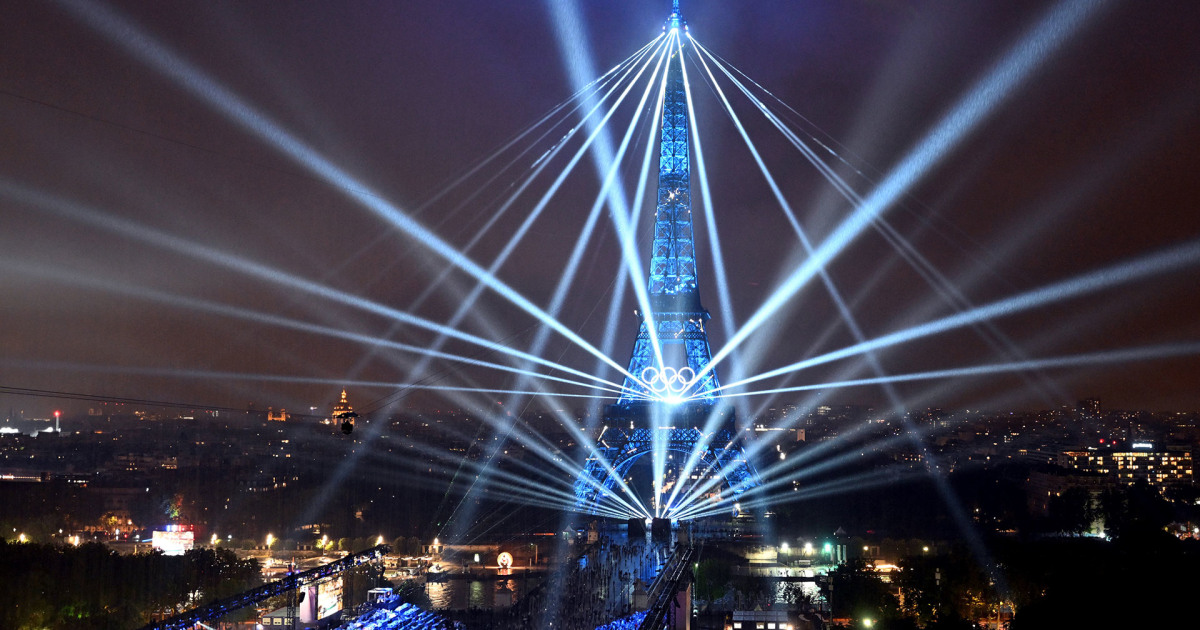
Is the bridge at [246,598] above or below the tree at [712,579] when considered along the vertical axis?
above

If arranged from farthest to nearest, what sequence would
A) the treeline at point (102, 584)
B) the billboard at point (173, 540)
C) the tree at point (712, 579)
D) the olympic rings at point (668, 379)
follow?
1. the olympic rings at point (668, 379)
2. the billboard at point (173, 540)
3. the tree at point (712, 579)
4. the treeline at point (102, 584)

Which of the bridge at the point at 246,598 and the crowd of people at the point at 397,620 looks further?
the crowd of people at the point at 397,620

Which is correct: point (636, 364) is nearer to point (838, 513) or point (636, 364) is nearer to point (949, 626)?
point (838, 513)

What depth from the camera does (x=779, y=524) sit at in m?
36.8

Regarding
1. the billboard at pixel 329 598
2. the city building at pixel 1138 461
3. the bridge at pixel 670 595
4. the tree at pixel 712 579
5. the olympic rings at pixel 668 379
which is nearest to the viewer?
the bridge at pixel 670 595

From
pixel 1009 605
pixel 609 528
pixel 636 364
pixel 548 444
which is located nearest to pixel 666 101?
pixel 636 364

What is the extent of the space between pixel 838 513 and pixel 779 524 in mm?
6006

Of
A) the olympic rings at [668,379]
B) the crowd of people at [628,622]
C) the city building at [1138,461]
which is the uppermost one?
the olympic rings at [668,379]

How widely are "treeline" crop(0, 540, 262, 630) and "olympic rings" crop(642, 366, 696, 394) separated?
1533cm

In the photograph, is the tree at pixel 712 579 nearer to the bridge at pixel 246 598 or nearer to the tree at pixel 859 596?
the tree at pixel 859 596

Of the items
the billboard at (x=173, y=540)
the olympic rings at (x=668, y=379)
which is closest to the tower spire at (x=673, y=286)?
the olympic rings at (x=668, y=379)

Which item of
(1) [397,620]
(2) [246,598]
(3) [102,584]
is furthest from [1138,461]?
(2) [246,598]

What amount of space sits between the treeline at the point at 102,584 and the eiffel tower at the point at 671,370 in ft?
44.6

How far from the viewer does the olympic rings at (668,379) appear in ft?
127
